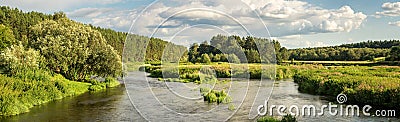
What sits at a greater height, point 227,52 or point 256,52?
point 256,52

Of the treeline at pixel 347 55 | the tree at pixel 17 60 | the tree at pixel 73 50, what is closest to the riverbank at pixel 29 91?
the tree at pixel 17 60

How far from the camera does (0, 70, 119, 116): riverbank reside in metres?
24.5

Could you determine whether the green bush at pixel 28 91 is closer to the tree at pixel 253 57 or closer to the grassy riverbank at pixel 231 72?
the grassy riverbank at pixel 231 72

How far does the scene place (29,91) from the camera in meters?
28.5

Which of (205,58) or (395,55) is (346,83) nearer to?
(205,58)

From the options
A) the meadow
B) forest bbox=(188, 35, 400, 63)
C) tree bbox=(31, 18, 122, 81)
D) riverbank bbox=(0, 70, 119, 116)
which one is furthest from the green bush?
the meadow

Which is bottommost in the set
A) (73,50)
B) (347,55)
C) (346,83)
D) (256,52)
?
(346,83)

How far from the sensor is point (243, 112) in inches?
961

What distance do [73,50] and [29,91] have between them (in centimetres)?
1146

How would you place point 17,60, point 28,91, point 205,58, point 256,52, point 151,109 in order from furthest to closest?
point 256,52 < point 205,58 < point 17,60 < point 28,91 < point 151,109

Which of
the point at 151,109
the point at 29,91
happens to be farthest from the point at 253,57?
the point at 29,91

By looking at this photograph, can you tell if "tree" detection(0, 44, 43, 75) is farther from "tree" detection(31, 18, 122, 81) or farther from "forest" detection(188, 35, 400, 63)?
"forest" detection(188, 35, 400, 63)

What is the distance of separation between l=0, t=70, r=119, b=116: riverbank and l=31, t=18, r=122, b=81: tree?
2.21 m

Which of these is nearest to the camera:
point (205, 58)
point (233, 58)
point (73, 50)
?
point (73, 50)
